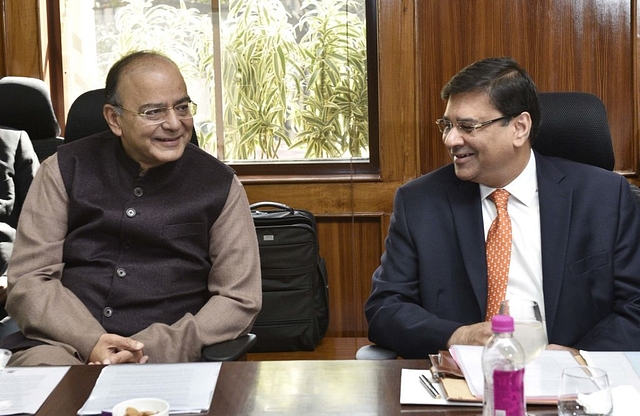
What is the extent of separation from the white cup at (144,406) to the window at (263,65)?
8.76ft

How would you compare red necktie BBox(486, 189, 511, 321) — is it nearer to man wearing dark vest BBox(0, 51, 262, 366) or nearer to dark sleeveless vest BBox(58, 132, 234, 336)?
man wearing dark vest BBox(0, 51, 262, 366)

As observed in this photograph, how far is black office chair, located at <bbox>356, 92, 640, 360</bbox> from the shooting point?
2.36 m

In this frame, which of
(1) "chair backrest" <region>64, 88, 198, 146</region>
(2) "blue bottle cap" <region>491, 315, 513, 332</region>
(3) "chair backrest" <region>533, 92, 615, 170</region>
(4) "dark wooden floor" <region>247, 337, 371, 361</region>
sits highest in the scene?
(1) "chair backrest" <region>64, 88, 198, 146</region>

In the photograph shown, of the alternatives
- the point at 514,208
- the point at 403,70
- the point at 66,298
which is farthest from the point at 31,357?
the point at 403,70

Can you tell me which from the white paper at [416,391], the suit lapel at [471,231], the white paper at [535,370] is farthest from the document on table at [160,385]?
Answer: the suit lapel at [471,231]

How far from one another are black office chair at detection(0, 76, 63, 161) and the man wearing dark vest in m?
1.09

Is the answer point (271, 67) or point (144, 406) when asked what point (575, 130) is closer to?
point (144, 406)

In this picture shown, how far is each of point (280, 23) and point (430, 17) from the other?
698 mm

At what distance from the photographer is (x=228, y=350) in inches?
81.4

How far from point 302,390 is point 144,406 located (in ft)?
1.02

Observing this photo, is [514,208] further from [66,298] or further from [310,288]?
[310,288]

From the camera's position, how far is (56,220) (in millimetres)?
2367

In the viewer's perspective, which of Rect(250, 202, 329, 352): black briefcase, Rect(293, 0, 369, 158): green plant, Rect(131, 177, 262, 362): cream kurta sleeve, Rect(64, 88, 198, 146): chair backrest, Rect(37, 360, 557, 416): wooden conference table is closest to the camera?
Rect(37, 360, 557, 416): wooden conference table

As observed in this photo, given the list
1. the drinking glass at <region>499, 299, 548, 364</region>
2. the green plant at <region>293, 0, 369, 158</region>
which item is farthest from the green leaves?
the drinking glass at <region>499, 299, 548, 364</region>
